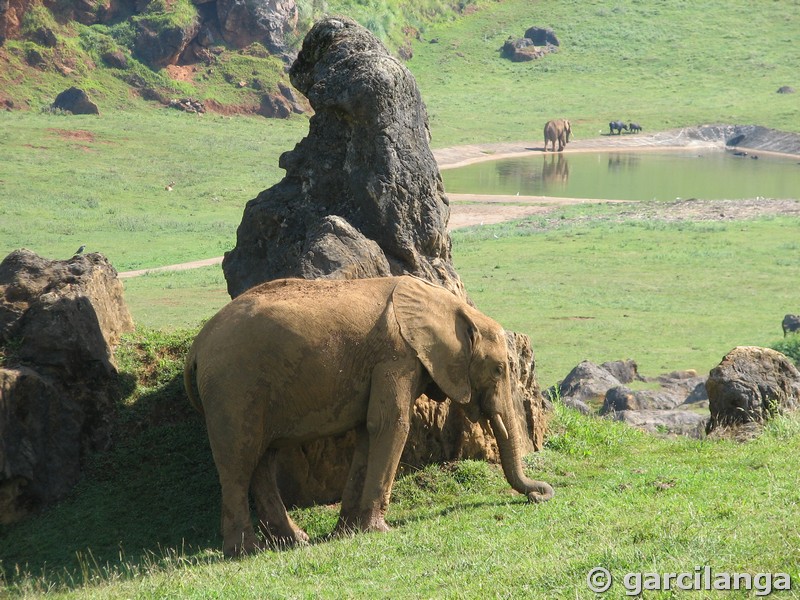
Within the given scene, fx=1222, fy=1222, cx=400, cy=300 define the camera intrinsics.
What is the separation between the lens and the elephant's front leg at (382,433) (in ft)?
32.2

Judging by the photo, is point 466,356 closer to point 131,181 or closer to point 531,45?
point 131,181

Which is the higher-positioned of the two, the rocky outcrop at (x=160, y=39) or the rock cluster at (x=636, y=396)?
the rocky outcrop at (x=160, y=39)

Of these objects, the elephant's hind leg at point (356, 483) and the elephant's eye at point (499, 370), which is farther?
the elephant's eye at point (499, 370)

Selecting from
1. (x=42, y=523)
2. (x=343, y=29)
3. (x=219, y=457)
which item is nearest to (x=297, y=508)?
(x=219, y=457)

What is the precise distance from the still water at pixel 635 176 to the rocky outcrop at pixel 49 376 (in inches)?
1547

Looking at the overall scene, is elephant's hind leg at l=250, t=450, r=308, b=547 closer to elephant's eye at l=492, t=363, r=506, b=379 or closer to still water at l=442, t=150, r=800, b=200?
elephant's eye at l=492, t=363, r=506, b=379

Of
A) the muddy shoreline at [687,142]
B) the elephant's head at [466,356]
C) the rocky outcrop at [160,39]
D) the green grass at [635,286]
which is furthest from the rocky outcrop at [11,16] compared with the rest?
the elephant's head at [466,356]

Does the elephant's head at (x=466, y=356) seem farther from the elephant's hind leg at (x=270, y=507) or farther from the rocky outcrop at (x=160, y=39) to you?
the rocky outcrop at (x=160, y=39)

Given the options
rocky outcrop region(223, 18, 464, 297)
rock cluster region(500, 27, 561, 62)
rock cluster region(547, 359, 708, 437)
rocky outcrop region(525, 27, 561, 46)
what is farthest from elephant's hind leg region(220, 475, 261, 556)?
rocky outcrop region(525, 27, 561, 46)

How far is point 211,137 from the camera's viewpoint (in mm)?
A: 58469

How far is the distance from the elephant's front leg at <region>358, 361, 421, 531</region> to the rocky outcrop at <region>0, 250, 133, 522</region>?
10.8ft

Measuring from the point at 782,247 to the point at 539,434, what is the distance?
2445 centimetres

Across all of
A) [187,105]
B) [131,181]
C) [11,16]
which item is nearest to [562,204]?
[131,181]

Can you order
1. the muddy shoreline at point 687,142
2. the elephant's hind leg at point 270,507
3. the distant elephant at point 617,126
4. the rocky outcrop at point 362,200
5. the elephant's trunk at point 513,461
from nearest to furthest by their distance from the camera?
the elephant's hind leg at point 270,507
the elephant's trunk at point 513,461
the rocky outcrop at point 362,200
the muddy shoreline at point 687,142
the distant elephant at point 617,126
